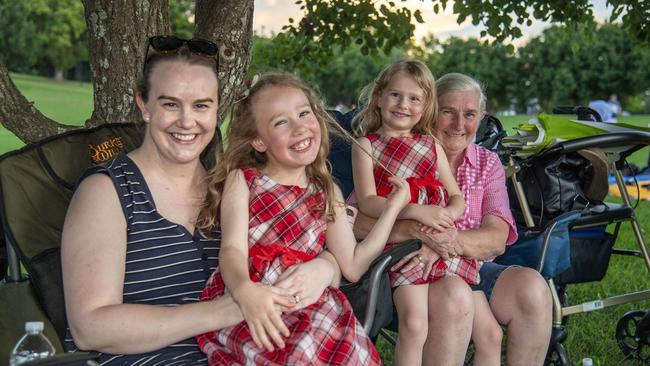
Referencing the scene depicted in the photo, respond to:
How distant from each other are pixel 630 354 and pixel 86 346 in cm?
312

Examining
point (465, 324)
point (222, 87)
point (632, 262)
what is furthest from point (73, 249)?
point (632, 262)

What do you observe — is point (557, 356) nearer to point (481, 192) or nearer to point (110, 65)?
point (481, 192)

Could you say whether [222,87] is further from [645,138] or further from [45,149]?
[645,138]

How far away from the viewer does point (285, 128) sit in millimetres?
2564

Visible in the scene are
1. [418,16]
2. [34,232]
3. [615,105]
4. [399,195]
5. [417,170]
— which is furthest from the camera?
[615,105]

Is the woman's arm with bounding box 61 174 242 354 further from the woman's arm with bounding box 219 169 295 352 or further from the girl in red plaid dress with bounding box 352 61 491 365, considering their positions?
the girl in red plaid dress with bounding box 352 61 491 365

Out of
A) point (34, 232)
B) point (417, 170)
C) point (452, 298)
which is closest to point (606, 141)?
point (417, 170)

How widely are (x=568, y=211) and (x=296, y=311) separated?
190 cm

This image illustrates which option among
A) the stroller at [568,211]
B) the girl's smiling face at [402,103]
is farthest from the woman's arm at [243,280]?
the stroller at [568,211]

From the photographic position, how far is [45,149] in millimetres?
2527

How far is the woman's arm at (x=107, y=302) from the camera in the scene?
81.4 inches

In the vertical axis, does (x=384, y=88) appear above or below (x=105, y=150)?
above

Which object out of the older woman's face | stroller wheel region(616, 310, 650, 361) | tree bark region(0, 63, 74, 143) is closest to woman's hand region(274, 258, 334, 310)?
the older woman's face

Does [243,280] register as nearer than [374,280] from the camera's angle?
Yes
